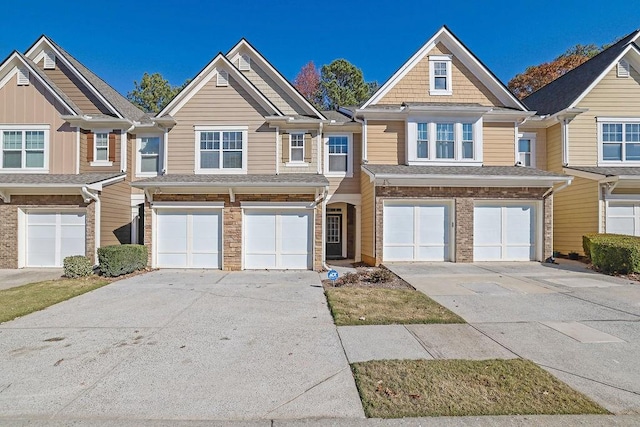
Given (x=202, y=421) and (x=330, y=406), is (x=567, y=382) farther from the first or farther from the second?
(x=202, y=421)

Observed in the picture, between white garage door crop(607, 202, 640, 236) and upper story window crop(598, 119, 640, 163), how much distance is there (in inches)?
88.2

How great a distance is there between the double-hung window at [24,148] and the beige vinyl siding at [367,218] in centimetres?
1244

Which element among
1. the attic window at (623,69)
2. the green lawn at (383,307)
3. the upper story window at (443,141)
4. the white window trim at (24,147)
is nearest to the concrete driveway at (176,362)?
the green lawn at (383,307)

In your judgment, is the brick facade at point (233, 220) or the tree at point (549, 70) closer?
the brick facade at point (233, 220)

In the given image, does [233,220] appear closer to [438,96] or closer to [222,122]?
[222,122]

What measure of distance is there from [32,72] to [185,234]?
28.6 feet

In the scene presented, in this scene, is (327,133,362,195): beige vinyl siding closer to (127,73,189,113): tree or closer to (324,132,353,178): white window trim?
(324,132,353,178): white window trim

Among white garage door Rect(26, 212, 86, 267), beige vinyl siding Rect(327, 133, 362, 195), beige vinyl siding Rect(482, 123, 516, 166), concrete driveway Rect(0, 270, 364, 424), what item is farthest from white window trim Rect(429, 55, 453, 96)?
white garage door Rect(26, 212, 86, 267)

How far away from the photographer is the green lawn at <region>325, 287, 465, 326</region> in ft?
19.6

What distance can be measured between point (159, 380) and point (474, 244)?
38.4 ft

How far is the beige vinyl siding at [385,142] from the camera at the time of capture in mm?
13828

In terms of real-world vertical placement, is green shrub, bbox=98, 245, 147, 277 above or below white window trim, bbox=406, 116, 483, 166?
below

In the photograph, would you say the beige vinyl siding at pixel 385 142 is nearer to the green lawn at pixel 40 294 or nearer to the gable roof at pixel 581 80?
the gable roof at pixel 581 80

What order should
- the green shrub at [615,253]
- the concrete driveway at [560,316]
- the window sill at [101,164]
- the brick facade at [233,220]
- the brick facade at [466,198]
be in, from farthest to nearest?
the window sill at [101,164] < the brick facade at [466,198] < the brick facade at [233,220] < the green shrub at [615,253] < the concrete driveway at [560,316]
